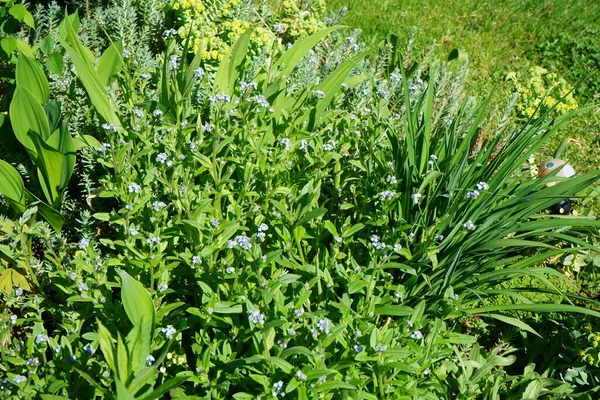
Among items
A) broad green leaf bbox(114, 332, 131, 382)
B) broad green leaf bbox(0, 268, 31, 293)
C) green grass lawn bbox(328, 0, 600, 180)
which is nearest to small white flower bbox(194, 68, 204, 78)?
broad green leaf bbox(0, 268, 31, 293)

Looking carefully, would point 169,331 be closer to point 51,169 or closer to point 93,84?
point 51,169

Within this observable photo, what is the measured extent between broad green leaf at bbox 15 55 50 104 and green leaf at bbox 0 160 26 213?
1.21ft

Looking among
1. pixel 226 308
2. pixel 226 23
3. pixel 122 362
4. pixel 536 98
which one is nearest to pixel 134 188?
pixel 226 308

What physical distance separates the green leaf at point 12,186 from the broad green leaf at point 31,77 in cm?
37

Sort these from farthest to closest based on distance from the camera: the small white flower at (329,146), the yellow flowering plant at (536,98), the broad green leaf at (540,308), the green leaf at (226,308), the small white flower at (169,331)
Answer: the yellow flowering plant at (536,98) → the small white flower at (329,146) → the broad green leaf at (540,308) → the green leaf at (226,308) → the small white flower at (169,331)

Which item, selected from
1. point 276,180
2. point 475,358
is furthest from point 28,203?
point 475,358

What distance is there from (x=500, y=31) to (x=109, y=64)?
3.38 meters

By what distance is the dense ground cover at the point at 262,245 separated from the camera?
2.33 m

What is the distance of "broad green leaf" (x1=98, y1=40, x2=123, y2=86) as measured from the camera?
11.0 feet

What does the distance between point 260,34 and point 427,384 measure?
7.30 feet

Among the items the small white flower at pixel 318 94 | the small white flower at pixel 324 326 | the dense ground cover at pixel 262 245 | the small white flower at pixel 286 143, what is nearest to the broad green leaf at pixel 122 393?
the dense ground cover at pixel 262 245

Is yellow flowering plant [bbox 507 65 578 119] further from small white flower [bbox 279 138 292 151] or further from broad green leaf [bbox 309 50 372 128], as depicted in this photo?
small white flower [bbox 279 138 292 151]

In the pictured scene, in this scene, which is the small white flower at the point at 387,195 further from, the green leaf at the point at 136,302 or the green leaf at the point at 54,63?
the green leaf at the point at 54,63

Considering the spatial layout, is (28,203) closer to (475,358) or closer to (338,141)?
(338,141)
